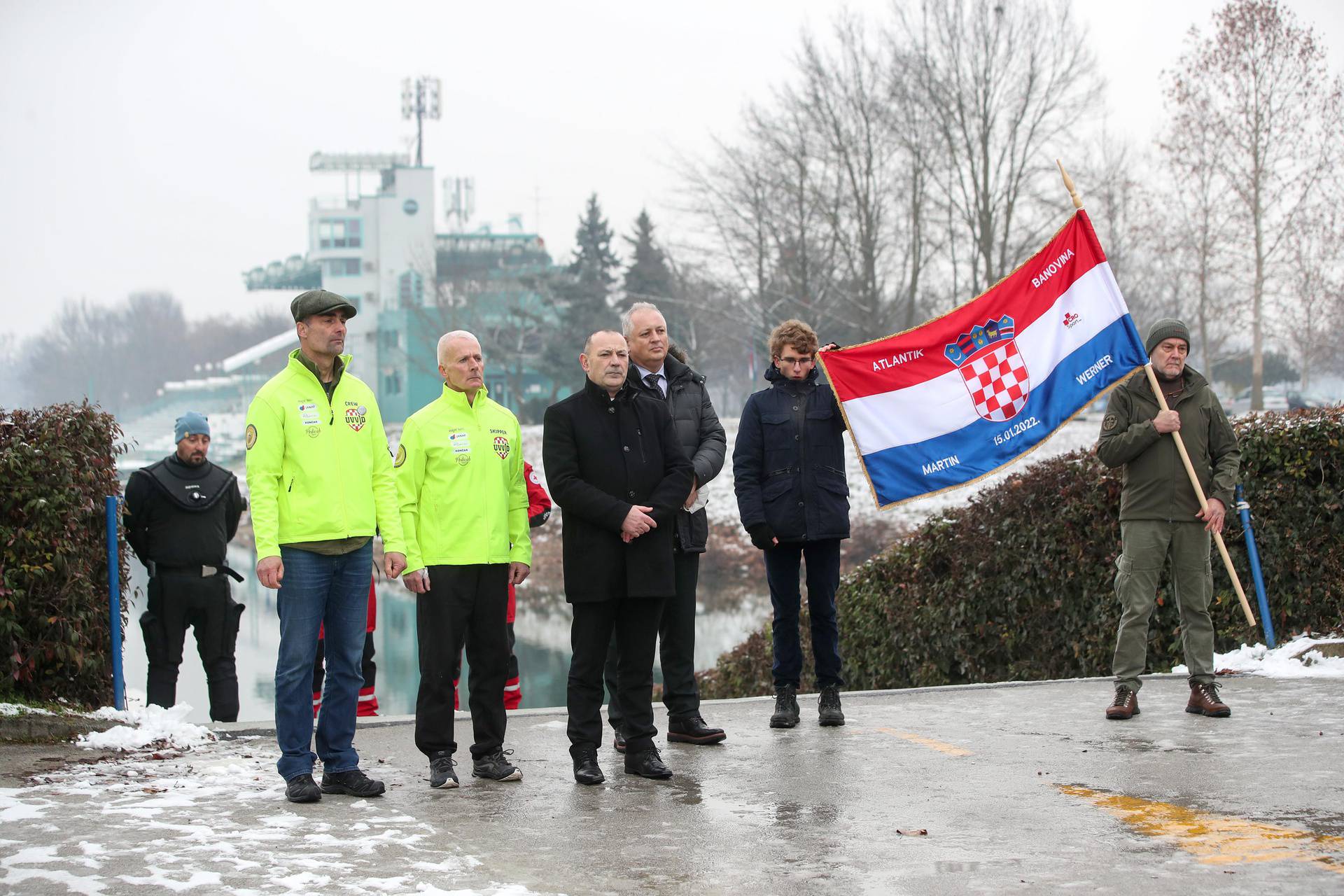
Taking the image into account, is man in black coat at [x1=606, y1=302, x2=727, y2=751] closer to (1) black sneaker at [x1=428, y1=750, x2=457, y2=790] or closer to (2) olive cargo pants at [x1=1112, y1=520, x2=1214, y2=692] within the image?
(1) black sneaker at [x1=428, y1=750, x2=457, y2=790]

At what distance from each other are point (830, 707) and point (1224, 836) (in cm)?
295

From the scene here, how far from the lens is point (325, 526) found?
5.83m

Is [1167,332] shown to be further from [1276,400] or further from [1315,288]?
[1276,400]

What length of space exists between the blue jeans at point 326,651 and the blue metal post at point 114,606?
2.24 m

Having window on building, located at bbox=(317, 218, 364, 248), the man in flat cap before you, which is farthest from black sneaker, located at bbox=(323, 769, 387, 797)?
window on building, located at bbox=(317, 218, 364, 248)

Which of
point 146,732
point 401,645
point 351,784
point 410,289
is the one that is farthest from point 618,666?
point 410,289

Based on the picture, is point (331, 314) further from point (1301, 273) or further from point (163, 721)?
point (1301, 273)

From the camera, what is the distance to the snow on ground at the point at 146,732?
7051 millimetres

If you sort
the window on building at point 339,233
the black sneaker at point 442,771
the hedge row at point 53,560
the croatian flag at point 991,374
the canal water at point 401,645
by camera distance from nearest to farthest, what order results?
the black sneaker at point 442,771 → the hedge row at point 53,560 → the croatian flag at point 991,374 → the canal water at point 401,645 → the window on building at point 339,233

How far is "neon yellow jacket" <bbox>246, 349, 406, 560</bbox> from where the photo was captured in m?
5.78

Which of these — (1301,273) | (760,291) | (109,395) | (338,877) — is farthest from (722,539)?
(109,395)

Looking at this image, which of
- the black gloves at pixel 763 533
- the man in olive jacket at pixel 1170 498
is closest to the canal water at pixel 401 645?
the black gloves at pixel 763 533

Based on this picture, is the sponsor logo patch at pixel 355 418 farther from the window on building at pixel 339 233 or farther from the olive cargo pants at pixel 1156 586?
the window on building at pixel 339 233

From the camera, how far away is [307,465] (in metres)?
5.85
